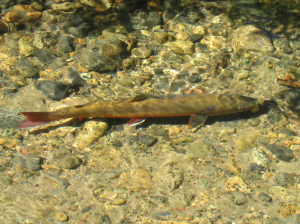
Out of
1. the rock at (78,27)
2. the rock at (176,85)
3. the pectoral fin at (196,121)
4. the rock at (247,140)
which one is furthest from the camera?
the rock at (78,27)

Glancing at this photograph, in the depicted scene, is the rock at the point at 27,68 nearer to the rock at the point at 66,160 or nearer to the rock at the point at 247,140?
the rock at the point at 66,160

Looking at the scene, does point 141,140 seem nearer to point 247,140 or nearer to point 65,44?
point 247,140

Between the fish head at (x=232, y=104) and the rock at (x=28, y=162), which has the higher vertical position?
the fish head at (x=232, y=104)

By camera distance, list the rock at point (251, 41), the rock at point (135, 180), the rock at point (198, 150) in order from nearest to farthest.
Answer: the rock at point (135, 180) < the rock at point (198, 150) < the rock at point (251, 41)

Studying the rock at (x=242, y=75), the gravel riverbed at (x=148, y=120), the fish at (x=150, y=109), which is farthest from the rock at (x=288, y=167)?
the rock at (x=242, y=75)

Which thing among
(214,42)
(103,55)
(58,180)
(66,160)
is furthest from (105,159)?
(214,42)

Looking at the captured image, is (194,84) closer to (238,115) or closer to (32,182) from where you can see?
(238,115)
